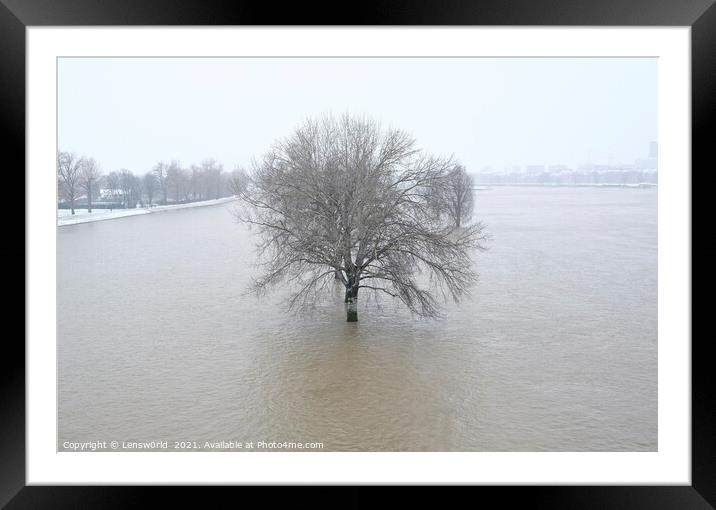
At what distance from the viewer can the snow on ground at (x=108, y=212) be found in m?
30.4

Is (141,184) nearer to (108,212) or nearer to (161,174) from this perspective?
(161,174)

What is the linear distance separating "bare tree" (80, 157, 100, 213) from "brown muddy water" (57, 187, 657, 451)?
4.17 m

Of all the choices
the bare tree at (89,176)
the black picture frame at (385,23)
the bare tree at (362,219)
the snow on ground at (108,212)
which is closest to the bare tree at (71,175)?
the bare tree at (89,176)

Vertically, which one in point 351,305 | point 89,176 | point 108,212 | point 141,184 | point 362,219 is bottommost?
point 351,305

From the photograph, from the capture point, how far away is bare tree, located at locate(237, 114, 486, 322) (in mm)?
16188

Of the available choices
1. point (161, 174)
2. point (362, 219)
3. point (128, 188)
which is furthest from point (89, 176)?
point (362, 219)

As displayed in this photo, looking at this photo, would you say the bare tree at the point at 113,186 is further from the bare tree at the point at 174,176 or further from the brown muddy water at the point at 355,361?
the brown muddy water at the point at 355,361

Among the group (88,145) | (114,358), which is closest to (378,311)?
(114,358)

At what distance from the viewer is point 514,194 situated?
49906mm

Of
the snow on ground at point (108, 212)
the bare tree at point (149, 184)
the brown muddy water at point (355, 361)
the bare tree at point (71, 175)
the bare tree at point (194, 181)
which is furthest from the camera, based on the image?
the bare tree at point (194, 181)

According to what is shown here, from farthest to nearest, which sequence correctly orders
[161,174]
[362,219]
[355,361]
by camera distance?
1. [161,174]
2. [362,219]
3. [355,361]

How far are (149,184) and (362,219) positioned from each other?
29.5 meters

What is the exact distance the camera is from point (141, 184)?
4075 cm

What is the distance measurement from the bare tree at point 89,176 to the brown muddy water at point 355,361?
4173 millimetres
